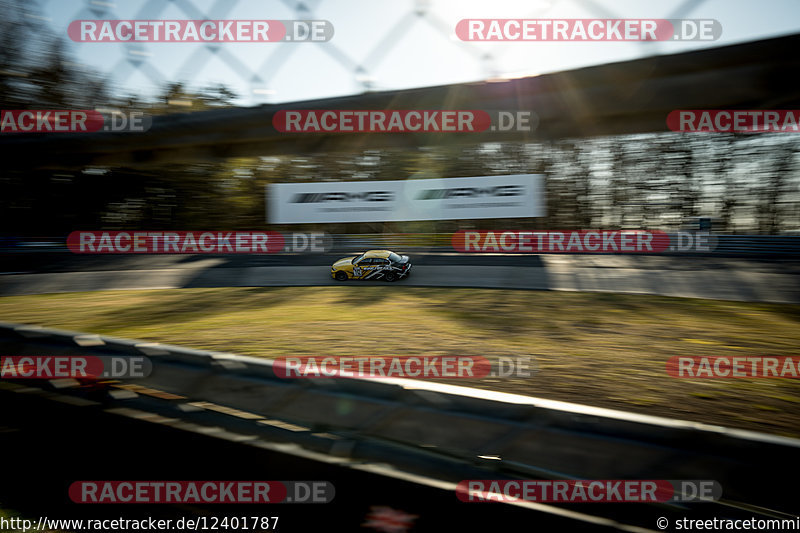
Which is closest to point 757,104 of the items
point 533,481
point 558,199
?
point 533,481

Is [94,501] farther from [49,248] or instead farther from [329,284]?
[49,248]

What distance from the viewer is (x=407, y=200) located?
59.8 feet

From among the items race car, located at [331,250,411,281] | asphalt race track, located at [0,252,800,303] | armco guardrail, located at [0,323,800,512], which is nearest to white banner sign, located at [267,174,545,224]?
asphalt race track, located at [0,252,800,303]

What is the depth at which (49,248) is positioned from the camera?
743 inches

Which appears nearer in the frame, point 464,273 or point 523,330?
point 523,330

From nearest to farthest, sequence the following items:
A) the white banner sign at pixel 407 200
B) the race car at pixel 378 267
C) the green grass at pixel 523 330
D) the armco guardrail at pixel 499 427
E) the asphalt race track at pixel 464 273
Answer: the armco guardrail at pixel 499 427 < the green grass at pixel 523 330 < the asphalt race track at pixel 464 273 < the race car at pixel 378 267 < the white banner sign at pixel 407 200

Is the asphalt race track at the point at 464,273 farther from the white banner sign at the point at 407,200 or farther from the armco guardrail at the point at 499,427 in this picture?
the armco guardrail at the point at 499,427

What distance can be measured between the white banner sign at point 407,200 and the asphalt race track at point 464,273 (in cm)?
210

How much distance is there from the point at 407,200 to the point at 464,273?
5664mm

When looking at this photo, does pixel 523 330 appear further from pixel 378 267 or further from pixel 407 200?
pixel 407 200

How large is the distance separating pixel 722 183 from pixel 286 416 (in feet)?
60.3

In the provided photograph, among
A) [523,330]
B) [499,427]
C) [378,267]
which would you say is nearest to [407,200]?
[378,267]

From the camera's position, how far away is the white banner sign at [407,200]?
56.2ft

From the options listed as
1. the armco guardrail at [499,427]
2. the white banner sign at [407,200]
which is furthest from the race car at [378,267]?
the armco guardrail at [499,427]
